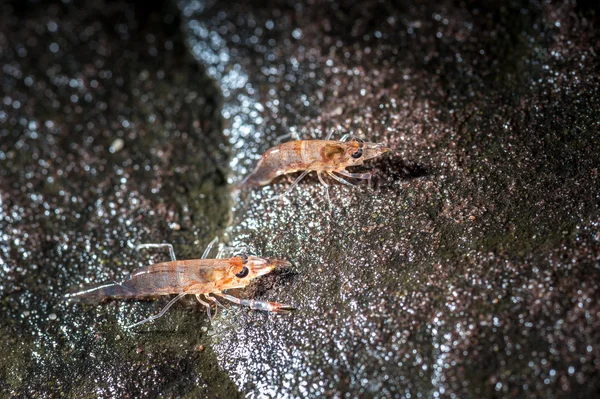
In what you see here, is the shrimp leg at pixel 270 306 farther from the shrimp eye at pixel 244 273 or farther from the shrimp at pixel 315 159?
the shrimp at pixel 315 159

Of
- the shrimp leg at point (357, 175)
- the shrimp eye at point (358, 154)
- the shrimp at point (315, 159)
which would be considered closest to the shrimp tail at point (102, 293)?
the shrimp at point (315, 159)

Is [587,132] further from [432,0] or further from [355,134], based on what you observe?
[432,0]

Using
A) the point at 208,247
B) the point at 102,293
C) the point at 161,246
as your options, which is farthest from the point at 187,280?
the point at 102,293

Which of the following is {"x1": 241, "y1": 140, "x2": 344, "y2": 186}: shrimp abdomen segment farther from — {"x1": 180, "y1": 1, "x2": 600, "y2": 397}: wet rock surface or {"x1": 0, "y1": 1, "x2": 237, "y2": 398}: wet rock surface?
{"x1": 0, "y1": 1, "x2": 237, "y2": 398}: wet rock surface

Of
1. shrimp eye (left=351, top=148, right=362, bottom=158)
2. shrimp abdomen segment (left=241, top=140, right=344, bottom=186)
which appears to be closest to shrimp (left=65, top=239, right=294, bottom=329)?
shrimp abdomen segment (left=241, top=140, right=344, bottom=186)

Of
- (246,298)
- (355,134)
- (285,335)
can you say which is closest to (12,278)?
(246,298)
